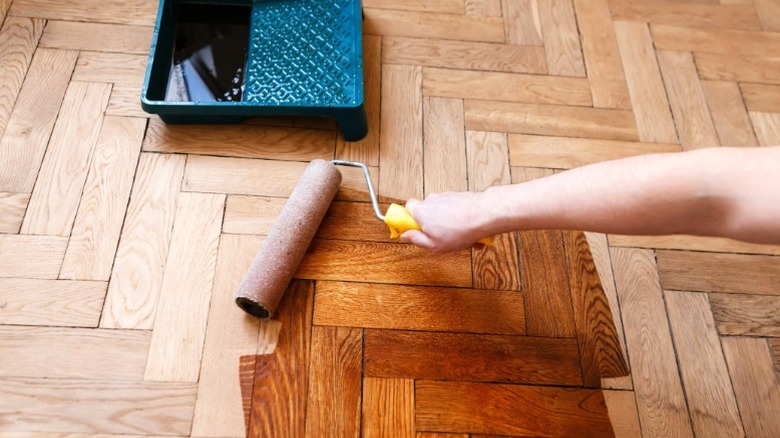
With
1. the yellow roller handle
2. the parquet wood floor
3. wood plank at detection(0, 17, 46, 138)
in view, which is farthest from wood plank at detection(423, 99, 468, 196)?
wood plank at detection(0, 17, 46, 138)

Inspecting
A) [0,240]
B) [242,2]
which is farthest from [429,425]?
Answer: [242,2]

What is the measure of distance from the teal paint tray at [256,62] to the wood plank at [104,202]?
98mm

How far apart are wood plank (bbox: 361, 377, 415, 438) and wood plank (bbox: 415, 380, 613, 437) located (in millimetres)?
15

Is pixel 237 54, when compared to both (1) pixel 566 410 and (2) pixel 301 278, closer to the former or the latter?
(2) pixel 301 278

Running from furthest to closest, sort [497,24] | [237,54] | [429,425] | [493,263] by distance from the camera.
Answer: [497,24] → [237,54] → [493,263] → [429,425]

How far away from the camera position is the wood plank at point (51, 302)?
3.40 ft

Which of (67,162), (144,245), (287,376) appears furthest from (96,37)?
(287,376)

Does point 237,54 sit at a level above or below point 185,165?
above

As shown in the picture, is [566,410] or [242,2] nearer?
[566,410]

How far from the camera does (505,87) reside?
1.35 m

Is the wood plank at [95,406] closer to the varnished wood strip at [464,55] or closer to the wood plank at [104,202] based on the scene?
the wood plank at [104,202]

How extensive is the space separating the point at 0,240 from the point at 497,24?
1.15 meters

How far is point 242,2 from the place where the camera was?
52.4 inches

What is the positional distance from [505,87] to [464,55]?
0.12 metres
